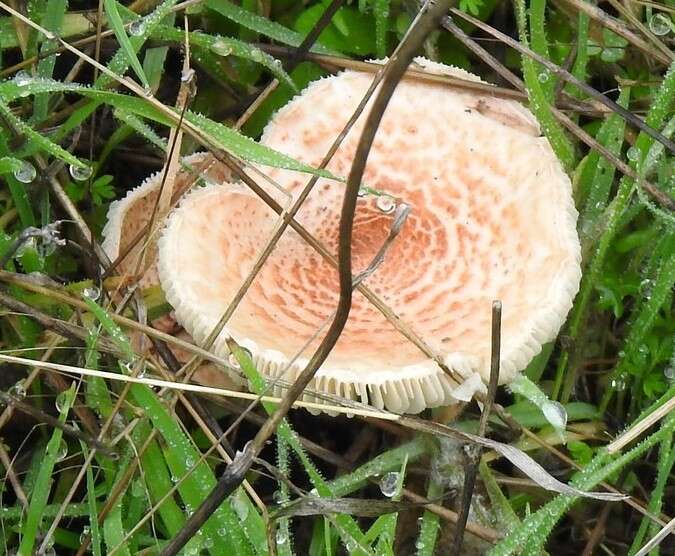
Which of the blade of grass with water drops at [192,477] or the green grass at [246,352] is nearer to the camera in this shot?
the blade of grass with water drops at [192,477]

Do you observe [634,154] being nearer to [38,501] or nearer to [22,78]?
[22,78]

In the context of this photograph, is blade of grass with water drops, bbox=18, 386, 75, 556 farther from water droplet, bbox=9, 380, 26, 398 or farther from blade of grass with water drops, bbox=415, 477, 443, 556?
blade of grass with water drops, bbox=415, 477, 443, 556

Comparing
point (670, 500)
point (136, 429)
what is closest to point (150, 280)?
point (136, 429)

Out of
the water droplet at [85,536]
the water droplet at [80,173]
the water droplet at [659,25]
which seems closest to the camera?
the water droplet at [85,536]

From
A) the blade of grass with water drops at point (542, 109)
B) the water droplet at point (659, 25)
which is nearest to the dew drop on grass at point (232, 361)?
the blade of grass with water drops at point (542, 109)

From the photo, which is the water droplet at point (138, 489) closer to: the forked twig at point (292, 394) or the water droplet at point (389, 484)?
the forked twig at point (292, 394)

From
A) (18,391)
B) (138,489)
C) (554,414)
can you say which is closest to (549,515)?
(554,414)

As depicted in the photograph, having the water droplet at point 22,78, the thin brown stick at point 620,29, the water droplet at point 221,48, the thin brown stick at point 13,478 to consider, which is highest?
the thin brown stick at point 620,29
